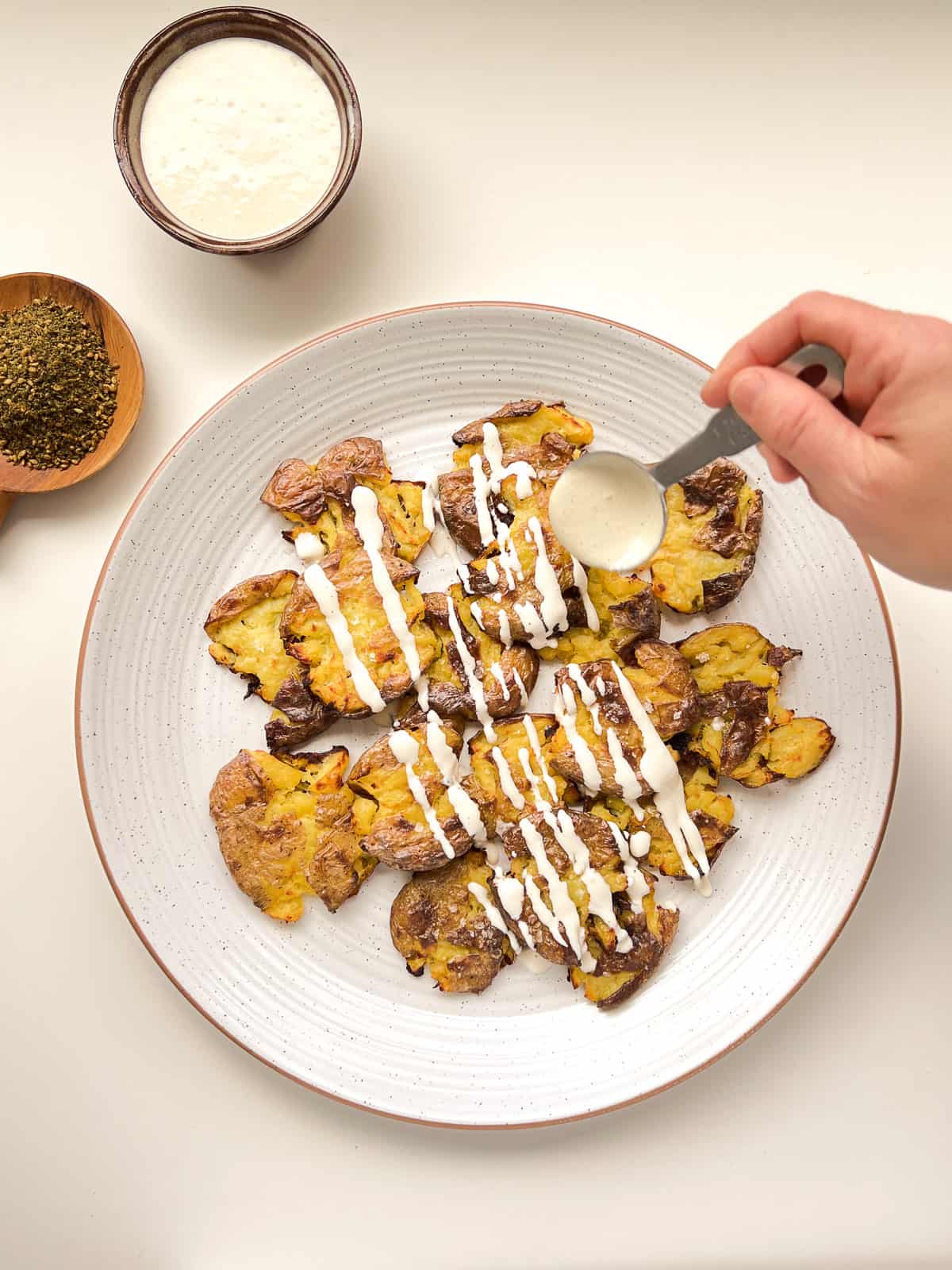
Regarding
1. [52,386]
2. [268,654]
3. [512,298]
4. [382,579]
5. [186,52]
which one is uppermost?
[186,52]

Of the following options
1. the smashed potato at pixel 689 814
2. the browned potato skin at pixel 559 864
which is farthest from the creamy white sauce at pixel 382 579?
the smashed potato at pixel 689 814

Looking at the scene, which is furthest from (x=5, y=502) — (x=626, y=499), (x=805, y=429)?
(x=805, y=429)

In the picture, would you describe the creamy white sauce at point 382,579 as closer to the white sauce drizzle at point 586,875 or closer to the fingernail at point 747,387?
the white sauce drizzle at point 586,875

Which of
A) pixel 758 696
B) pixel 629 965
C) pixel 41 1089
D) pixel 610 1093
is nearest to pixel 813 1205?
pixel 610 1093

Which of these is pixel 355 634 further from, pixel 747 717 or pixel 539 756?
pixel 747 717

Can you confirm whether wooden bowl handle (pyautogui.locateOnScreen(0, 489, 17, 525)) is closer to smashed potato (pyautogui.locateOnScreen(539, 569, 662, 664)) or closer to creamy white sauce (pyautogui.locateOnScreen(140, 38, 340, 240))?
creamy white sauce (pyautogui.locateOnScreen(140, 38, 340, 240))

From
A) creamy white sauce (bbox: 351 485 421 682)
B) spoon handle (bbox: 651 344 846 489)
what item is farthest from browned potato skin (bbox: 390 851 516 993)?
spoon handle (bbox: 651 344 846 489)
